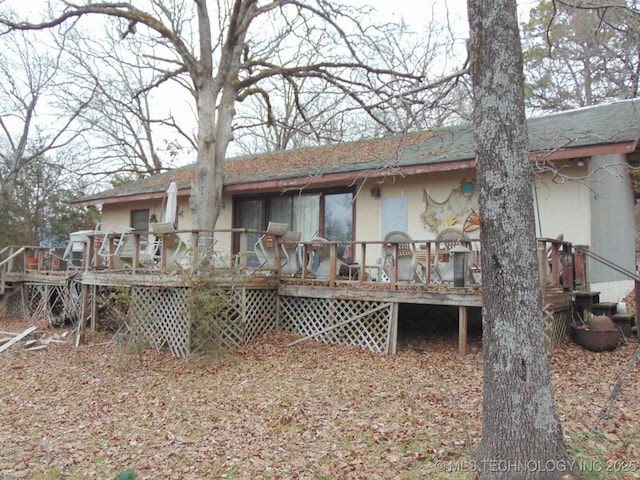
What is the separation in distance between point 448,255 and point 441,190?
258cm

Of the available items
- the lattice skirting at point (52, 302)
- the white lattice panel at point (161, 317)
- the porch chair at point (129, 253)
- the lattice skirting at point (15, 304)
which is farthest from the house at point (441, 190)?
the lattice skirting at point (15, 304)

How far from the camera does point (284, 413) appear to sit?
16.9 ft

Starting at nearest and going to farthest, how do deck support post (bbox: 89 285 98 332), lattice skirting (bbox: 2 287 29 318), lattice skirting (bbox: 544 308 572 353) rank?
lattice skirting (bbox: 544 308 572 353) < deck support post (bbox: 89 285 98 332) < lattice skirting (bbox: 2 287 29 318)

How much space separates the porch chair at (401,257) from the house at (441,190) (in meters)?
0.98

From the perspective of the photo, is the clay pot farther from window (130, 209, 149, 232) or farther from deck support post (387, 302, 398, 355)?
window (130, 209, 149, 232)

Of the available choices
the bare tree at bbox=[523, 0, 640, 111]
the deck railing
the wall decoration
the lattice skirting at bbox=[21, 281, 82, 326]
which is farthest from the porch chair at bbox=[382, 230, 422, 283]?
the bare tree at bbox=[523, 0, 640, 111]

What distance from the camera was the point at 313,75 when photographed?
1150 cm

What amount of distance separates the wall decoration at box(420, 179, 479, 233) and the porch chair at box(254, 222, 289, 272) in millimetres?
2966

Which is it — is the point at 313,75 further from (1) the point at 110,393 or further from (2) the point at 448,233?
(1) the point at 110,393

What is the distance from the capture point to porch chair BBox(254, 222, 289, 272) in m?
8.17

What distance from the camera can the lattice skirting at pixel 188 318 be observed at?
24.6 feet

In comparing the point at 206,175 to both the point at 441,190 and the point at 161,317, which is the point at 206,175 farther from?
the point at 441,190

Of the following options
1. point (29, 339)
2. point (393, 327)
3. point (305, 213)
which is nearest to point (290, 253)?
point (393, 327)

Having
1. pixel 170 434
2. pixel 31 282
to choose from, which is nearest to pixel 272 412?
pixel 170 434
